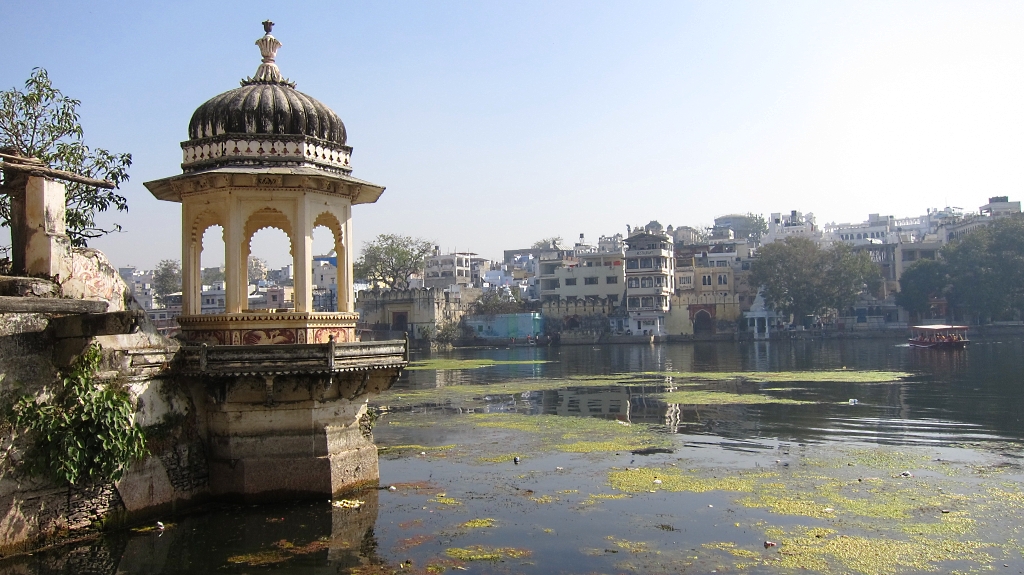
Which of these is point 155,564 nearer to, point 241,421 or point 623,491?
point 241,421

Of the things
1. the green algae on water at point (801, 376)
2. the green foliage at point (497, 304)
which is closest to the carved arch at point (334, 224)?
the green algae on water at point (801, 376)

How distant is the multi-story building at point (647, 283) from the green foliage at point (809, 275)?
322 inches

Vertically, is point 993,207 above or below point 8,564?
above

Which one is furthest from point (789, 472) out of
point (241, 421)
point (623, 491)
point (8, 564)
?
point (8, 564)

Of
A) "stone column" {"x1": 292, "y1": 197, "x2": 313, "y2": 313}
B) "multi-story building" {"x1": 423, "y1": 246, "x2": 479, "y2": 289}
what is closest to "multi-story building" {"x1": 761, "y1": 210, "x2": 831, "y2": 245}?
"multi-story building" {"x1": 423, "y1": 246, "x2": 479, "y2": 289}

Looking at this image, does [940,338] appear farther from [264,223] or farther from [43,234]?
[43,234]

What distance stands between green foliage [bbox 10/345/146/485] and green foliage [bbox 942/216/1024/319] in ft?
240

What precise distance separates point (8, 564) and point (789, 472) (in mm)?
11494

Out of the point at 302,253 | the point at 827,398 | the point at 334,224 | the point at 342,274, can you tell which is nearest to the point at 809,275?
the point at 827,398

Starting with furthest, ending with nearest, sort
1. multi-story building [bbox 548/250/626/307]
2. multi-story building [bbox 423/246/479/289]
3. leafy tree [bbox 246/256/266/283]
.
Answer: leafy tree [bbox 246/256/266/283], multi-story building [bbox 423/246/479/289], multi-story building [bbox 548/250/626/307]

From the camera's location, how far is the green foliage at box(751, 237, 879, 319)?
7231cm

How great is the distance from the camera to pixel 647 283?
75.9 meters

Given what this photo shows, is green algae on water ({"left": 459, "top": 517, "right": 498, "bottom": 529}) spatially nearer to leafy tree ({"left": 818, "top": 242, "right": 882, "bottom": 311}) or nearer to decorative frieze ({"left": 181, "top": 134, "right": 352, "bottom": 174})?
decorative frieze ({"left": 181, "top": 134, "right": 352, "bottom": 174})

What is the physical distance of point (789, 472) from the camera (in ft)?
47.3
